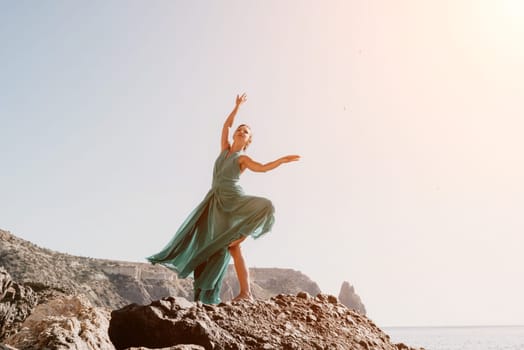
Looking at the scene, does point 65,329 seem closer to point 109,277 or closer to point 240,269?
point 240,269

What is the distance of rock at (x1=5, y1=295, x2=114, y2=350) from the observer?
2936 mm

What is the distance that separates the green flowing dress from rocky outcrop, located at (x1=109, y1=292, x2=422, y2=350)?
1324 mm

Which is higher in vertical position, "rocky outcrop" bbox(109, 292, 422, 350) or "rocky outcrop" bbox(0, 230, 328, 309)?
"rocky outcrop" bbox(0, 230, 328, 309)

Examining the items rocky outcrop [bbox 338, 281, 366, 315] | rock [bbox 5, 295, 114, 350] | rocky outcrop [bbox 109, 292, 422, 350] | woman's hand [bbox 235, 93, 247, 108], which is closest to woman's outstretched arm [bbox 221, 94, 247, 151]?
woman's hand [bbox 235, 93, 247, 108]

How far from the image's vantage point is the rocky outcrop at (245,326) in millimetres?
3951

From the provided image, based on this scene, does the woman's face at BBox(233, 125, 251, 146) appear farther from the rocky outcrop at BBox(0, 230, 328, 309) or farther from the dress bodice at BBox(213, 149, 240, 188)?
the rocky outcrop at BBox(0, 230, 328, 309)

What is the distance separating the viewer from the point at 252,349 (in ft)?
13.4

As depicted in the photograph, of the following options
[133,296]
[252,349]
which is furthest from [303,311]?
[133,296]

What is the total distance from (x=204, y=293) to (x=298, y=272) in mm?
58130

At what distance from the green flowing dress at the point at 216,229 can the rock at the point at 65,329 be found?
2771 millimetres

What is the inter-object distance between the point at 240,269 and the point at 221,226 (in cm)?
66

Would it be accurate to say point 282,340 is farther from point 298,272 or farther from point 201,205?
point 298,272

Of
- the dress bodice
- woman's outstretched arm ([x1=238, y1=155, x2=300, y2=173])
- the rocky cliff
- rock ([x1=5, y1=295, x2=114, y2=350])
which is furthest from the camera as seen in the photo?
the dress bodice

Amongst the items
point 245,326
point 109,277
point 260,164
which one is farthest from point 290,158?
point 109,277
